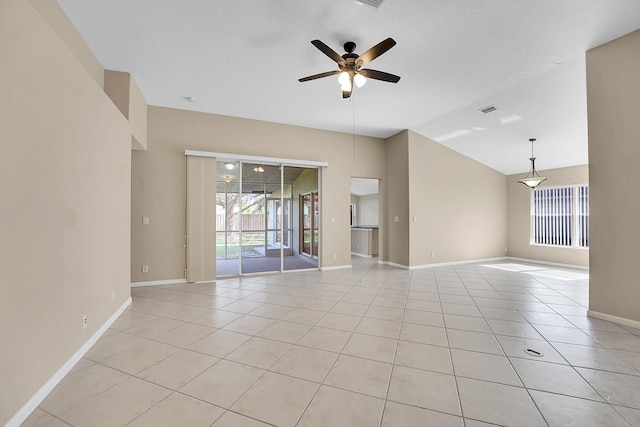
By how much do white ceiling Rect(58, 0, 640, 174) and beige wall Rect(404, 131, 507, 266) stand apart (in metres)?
1.27

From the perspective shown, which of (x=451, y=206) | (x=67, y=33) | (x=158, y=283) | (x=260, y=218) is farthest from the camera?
(x=451, y=206)

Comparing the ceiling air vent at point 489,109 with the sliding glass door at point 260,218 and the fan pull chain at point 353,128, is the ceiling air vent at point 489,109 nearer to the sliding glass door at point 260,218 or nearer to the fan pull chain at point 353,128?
the fan pull chain at point 353,128

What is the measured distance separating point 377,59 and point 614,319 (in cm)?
426

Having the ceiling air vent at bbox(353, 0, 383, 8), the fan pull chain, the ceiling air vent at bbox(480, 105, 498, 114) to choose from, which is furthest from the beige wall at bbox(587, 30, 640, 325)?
the fan pull chain

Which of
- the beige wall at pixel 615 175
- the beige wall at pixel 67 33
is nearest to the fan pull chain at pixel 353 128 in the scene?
the beige wall at pixel 615 175

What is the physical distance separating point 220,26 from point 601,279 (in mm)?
5345

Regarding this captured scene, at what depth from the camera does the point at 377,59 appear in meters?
3.61

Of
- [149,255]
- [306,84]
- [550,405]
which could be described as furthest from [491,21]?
[149,255]

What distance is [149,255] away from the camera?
493 centimetres

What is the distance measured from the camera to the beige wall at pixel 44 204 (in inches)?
62.3

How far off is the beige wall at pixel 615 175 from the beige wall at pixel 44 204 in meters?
5.47

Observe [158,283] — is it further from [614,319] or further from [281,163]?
[614,319]

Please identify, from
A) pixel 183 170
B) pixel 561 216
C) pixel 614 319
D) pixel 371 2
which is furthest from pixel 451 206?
pixel 183 170

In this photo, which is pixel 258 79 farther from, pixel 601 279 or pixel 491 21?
pixel 601 279
